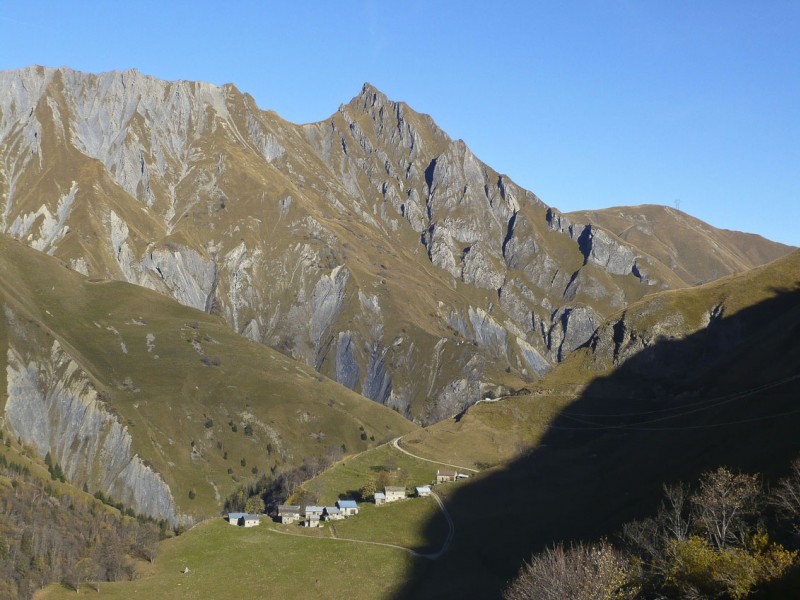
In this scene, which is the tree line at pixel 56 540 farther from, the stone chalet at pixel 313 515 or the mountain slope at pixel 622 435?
the mountain slope at pixel 622 435

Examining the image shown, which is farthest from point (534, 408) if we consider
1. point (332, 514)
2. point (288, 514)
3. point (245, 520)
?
point (245, 520)

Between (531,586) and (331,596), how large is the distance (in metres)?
42.4

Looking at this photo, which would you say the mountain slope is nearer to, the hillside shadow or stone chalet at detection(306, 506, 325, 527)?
the hillside shadow

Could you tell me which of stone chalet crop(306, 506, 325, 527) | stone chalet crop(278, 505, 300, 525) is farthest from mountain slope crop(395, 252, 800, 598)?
stone chalet crop(278, 505, 300, 525)

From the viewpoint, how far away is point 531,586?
66.2m

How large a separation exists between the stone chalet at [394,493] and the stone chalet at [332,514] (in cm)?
993

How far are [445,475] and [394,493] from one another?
14.2 meters

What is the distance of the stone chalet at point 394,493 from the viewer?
14115cm

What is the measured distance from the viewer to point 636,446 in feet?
486

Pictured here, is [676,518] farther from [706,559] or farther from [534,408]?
[534,408]

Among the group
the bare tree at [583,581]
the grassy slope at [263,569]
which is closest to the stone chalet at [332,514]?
the grassy slope at [263,569]

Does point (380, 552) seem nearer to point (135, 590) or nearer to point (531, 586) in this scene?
point (135, 590)

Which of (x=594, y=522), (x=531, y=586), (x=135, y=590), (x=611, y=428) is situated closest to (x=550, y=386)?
(x=611, y=428)

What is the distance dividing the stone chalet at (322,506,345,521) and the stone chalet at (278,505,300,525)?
4.72 m
